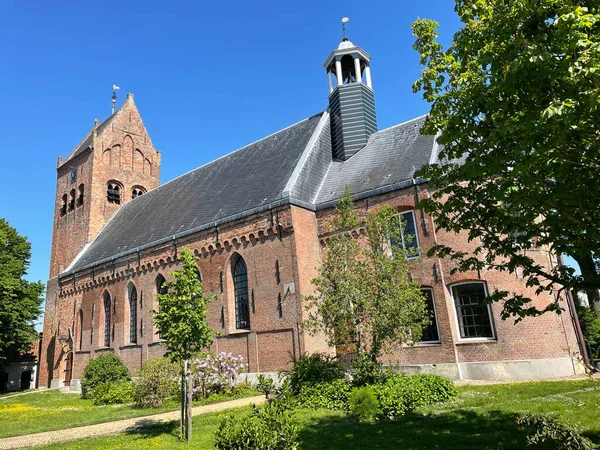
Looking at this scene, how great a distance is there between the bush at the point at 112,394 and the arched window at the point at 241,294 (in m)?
5.09

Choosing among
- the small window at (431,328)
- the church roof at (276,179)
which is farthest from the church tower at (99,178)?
Result: the small window at (431,328)

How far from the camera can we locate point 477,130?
5.30 meters

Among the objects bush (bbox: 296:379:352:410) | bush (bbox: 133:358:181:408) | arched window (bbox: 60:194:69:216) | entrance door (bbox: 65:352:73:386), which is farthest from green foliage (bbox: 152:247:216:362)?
arched window (bbox: 60:194:69:216)

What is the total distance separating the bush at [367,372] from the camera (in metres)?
11.1

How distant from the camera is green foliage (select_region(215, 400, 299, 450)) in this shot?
4926 millimetres

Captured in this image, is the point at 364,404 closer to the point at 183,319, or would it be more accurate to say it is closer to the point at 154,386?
the point at 183,319

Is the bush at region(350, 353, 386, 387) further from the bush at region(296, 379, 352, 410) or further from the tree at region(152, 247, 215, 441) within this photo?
the tree at region(152, 247, 215, 441)

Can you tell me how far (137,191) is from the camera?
34688mm

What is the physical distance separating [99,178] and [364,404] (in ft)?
95.3

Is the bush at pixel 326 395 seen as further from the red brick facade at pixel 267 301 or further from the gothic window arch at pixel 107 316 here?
the gothic window arch at pixel 107 316

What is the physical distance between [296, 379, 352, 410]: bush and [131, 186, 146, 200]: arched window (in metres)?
27.0

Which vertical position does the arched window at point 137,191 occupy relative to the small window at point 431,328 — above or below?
above

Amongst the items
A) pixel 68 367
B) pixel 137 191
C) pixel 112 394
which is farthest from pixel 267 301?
pixel 137 191

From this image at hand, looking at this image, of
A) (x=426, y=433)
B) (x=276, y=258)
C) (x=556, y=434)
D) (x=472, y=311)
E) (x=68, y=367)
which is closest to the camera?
(x=556, y=434)
